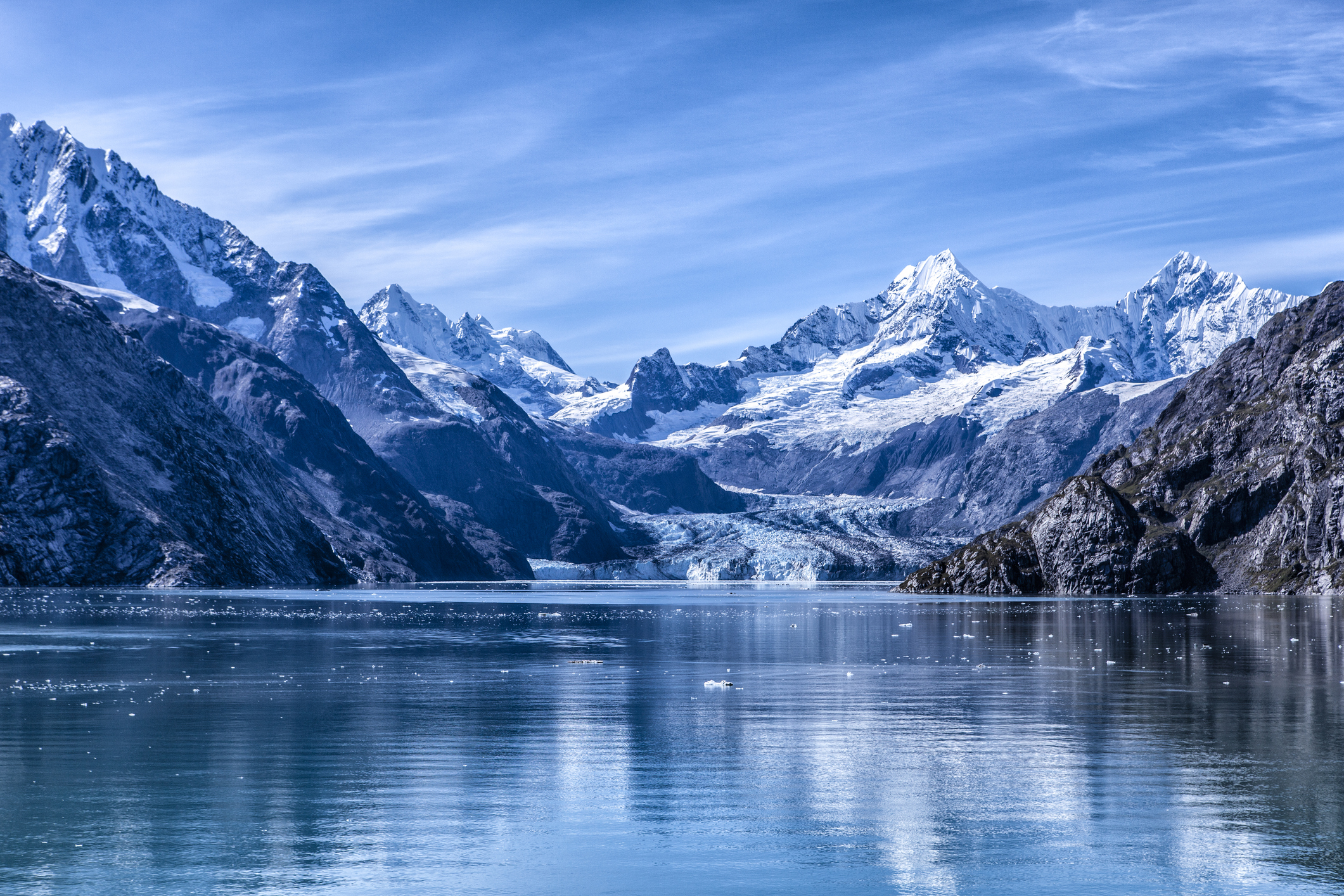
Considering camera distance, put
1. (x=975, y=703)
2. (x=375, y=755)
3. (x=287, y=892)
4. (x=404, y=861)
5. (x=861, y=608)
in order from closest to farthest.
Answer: (x=287, y=892) → (x=404, y=861) → (x=375, y=755) → (x=975, y=703) → (x=861, y=608)

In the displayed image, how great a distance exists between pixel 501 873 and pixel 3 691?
34.3 m

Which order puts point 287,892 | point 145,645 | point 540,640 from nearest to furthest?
point 287,892, point 145,645, point 540,640

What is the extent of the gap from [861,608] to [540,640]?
74.8 meters

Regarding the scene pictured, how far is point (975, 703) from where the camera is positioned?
48062 millimetres

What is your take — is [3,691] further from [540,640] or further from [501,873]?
[540,640]

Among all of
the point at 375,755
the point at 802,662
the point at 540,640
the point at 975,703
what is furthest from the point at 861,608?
the point at 375,755

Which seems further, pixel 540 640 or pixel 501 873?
pixel 540 640

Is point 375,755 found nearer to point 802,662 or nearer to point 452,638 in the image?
point 802,662

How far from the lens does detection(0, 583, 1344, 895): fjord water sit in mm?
23562

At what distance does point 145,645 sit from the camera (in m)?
77.8

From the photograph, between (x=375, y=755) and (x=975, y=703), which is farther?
(x=975, y=703)

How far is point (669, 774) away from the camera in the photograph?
108 feet

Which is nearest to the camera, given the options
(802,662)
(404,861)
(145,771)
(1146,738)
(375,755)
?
(404,861)

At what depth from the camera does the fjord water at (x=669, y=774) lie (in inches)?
928
